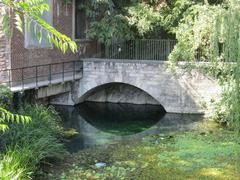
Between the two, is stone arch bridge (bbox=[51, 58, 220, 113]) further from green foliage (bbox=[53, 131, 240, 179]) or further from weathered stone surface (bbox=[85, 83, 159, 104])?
green foliage (bbox=[53, 131, 240, 179])

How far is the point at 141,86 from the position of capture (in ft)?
56.0

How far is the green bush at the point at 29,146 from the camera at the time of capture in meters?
8.45

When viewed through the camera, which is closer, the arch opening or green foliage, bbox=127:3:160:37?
green foliage, bbox=127:3:160:37

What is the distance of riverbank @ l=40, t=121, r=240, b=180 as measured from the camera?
29.9 feet

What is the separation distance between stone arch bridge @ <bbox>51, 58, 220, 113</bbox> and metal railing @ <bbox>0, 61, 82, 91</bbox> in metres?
0.69

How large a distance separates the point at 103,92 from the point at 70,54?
2.32m

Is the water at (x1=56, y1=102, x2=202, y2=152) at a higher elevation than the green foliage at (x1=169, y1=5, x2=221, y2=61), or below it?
below

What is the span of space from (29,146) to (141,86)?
845 cm

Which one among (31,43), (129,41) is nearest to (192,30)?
(129,41)

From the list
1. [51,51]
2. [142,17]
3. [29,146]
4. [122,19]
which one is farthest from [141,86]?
[29,146]

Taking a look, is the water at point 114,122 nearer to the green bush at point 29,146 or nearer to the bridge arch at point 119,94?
the bridge arch at point 119,94

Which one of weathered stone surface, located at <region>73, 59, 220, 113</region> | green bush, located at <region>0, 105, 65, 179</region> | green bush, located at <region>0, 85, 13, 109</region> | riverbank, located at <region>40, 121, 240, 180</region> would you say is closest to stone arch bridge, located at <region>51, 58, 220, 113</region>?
weathered stone surface, located at <region>73, 59, 220, 113</region>

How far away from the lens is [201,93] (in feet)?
53.0

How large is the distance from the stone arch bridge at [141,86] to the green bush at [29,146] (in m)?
6.36
